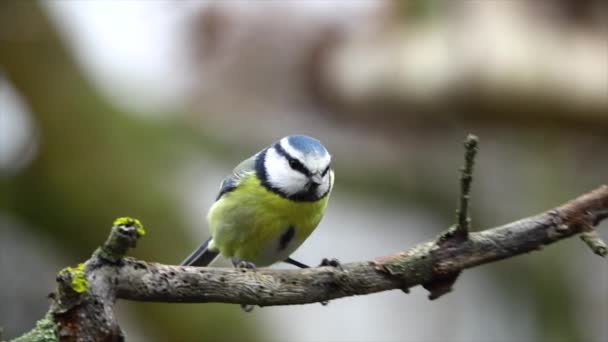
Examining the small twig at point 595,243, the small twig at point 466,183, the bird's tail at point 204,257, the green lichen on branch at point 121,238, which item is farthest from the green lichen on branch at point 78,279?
the bird's tail at point 204,257

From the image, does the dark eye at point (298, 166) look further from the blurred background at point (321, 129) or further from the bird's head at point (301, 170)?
the blurred background at point (321, 129)

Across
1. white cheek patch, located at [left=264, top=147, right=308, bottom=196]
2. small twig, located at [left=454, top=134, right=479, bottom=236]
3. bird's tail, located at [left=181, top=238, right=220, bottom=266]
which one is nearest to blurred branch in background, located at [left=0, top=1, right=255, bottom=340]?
bird's tail, located at [left=181, top=238, right=220, bottom=266]

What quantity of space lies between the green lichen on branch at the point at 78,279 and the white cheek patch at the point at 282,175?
0.77 m

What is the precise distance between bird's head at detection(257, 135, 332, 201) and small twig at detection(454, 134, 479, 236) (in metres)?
0.47

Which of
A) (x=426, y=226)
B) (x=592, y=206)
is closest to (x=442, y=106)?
(x=426, y=226)

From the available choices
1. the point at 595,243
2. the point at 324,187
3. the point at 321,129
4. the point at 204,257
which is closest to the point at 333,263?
the point at 324,187

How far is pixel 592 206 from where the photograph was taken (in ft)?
4.96

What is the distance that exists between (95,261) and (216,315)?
5.92ft

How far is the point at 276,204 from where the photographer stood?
195 centimetres

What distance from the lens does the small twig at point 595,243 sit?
144 centimetres

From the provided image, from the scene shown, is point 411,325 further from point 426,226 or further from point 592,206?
point 592,206

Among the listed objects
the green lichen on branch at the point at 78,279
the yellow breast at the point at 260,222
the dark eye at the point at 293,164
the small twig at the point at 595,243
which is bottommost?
the green lichen on branch at the point at 78,279

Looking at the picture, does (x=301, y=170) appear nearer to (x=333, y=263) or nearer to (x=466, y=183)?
(x=333, y=263)

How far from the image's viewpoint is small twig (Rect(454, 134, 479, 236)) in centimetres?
134
